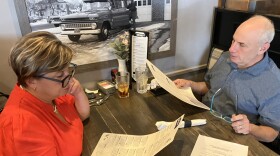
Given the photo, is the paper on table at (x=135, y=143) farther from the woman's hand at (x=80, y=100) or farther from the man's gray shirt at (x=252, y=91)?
the man's gray shirt at (x=252, y=91)

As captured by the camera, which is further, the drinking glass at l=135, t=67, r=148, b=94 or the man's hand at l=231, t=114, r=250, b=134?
the drinking glass at l=135, t=67, r=148, b=94

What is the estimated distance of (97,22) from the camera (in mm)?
1499

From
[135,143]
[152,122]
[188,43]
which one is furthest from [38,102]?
[188,43]

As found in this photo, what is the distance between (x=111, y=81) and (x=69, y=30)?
18.3 inches

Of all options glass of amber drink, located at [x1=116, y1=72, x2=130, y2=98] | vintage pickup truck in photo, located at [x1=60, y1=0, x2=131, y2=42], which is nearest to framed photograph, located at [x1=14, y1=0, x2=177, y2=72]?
vintage pickup truck in photo, located at [x1=60, y1=0, x2=131, y2=42]

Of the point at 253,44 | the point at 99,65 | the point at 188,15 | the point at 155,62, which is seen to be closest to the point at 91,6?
A: the point at 99,65

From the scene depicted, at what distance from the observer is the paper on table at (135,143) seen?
941 mm

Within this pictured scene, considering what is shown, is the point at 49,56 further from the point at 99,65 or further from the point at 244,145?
the point at 244,145

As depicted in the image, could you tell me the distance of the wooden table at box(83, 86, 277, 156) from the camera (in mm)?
1029

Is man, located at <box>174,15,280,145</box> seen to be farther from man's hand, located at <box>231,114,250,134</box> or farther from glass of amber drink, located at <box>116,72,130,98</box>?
glass of amber drink, located at <box>116,72,130,98</box>

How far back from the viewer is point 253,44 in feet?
4.28

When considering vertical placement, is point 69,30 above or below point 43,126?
above

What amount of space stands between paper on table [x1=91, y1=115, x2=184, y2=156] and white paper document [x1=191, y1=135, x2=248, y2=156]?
0.15 meters

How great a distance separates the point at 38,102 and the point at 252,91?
1143 mm
